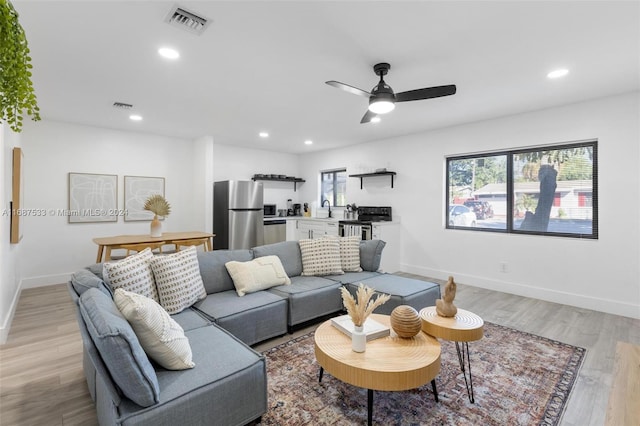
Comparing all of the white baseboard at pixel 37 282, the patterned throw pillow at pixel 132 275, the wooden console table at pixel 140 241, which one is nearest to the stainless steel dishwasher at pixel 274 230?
the wooden console table at pixel 140 241

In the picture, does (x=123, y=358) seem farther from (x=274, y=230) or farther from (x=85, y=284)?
(x=274, y=230)

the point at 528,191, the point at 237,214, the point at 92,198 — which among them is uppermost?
the point at 528,191

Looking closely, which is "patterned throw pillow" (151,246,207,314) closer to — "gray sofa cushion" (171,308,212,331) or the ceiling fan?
"gray sofa cushion" (171,308,212,331)

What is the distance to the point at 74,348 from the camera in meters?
2.68

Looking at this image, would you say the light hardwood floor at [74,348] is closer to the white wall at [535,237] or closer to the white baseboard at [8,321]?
the white baseboard at [8,321]

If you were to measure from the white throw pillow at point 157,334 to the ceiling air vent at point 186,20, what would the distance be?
182 centimetres

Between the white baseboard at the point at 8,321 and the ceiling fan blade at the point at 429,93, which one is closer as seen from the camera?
the ceiling fan blade at the point at 429,93

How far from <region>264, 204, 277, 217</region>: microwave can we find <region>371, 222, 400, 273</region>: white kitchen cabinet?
8.96 feet

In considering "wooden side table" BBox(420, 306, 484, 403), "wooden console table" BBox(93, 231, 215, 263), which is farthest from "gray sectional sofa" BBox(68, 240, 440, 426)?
"wooden console table" BBox(93, 231, 215, 263)

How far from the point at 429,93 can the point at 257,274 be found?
224 cm

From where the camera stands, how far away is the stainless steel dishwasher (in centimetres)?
662

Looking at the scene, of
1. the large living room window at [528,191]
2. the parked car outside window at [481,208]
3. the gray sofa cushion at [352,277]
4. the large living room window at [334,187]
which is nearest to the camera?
the gray sofa cushion at [352,277]

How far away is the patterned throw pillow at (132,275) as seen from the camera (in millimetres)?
2098

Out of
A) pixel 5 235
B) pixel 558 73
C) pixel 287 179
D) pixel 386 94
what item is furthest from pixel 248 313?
pixel 287 179
